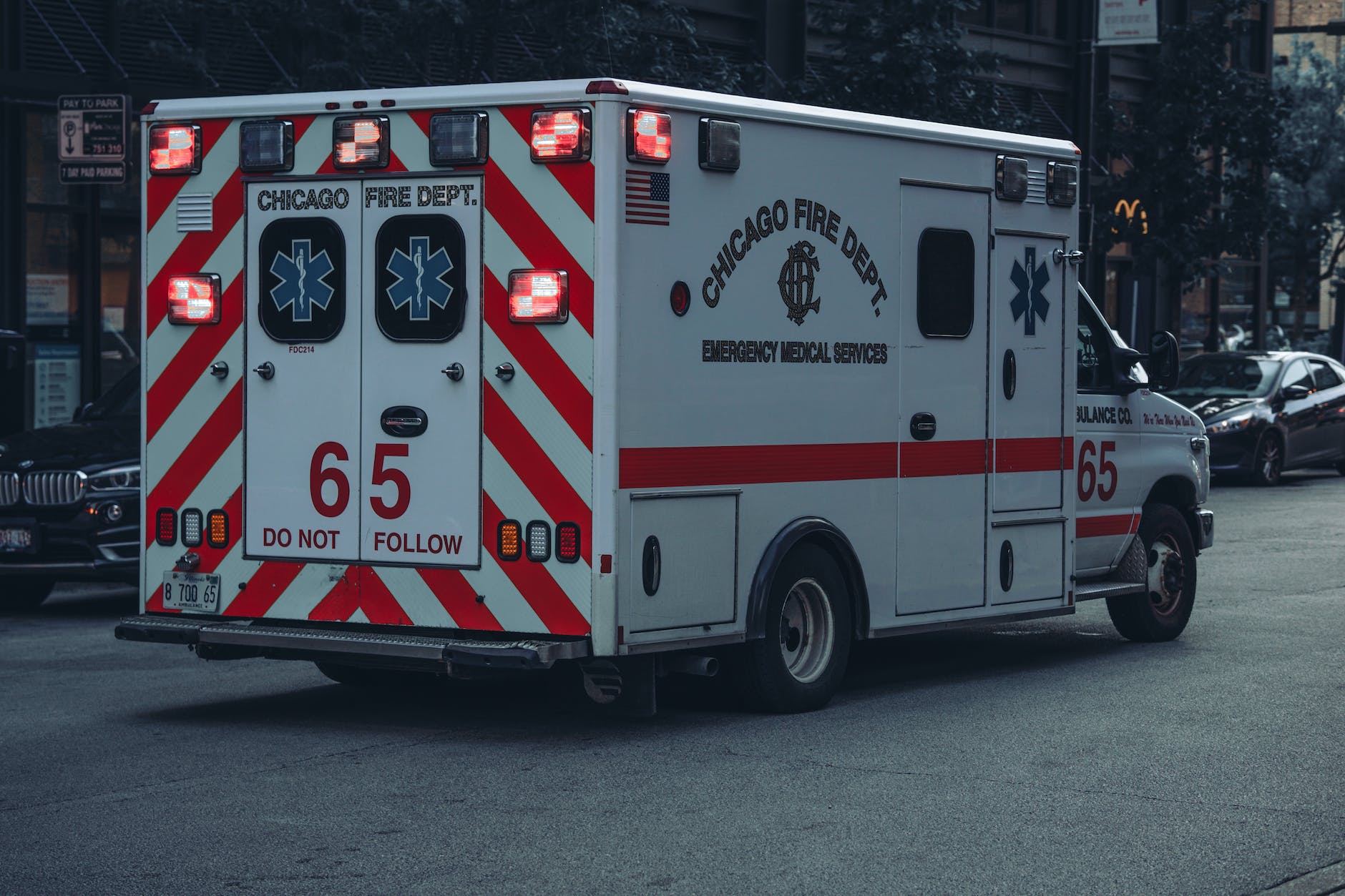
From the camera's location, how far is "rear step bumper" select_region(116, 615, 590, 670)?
7953mm

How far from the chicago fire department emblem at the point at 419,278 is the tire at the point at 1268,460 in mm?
17616

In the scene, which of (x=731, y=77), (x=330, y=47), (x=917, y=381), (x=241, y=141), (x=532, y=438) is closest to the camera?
(x=532, y=438)

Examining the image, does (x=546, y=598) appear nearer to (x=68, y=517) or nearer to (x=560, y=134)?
(x=560, y=134)

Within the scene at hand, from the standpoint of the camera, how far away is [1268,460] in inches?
963

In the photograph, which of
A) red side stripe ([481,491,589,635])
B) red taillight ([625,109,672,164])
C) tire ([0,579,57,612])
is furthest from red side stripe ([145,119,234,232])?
tire ([0,579,57,612])

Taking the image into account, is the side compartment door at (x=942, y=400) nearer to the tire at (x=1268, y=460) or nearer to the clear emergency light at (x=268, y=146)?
the clear emergency light at (x=268, y=146)

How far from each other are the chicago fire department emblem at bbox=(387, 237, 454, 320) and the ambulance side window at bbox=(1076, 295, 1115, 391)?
4.36 meters

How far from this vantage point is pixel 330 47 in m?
18.0

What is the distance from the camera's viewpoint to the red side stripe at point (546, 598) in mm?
8109

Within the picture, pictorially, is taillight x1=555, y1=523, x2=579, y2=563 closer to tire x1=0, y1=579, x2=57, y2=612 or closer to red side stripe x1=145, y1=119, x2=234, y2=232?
red side stripe x1=145, y1=119, x2=234, y2=232

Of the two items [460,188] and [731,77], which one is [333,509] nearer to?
[460,188]

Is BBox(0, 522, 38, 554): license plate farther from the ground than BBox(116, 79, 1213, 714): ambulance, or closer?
closer

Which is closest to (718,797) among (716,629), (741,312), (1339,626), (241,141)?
(716,629)

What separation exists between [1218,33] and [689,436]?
22867mm
